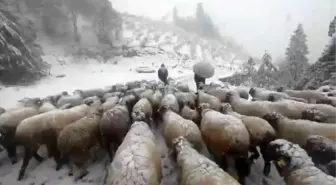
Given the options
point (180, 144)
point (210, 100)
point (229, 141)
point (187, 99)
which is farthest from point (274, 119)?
point (187, 99)

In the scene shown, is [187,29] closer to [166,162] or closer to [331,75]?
[331,75]

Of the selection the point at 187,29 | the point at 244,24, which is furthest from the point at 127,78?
the point at 244,24

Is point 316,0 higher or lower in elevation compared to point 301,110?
higher

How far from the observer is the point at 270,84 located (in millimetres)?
24578

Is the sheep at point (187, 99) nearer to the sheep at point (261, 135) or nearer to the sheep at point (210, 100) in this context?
the sheep at point (210, 100)

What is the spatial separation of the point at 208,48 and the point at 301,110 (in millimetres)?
52388

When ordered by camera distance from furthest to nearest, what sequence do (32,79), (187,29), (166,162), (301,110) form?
(187,29), (32,79), (301,110), (166,162)

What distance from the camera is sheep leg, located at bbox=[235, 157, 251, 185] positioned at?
5.08m

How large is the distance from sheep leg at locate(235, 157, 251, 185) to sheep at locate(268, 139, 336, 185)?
0.57 meters

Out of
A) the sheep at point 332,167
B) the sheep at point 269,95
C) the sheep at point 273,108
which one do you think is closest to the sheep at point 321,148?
the sheep at point 332,167

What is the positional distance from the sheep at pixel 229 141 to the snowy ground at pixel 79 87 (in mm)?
624

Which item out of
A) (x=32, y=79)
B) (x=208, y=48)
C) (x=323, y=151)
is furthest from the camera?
(x=208, y=48)

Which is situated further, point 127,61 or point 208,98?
point 127,61

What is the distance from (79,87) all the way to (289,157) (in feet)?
63.6
